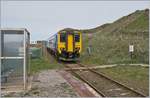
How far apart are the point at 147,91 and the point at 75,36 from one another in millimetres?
17495

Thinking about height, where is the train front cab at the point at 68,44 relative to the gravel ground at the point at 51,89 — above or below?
above

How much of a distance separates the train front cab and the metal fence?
14674mm

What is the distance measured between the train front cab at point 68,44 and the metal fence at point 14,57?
14.7 metres

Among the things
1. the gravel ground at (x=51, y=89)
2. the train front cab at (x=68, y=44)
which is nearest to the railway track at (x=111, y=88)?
the gravel ground at (x=51, y=89)

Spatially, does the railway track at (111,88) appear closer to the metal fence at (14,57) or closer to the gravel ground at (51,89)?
the gravel ground at (51,89)

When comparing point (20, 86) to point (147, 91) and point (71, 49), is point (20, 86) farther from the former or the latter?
point (71, 49)

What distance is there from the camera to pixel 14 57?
13.6 meters

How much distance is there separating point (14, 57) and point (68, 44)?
16908 millimetres

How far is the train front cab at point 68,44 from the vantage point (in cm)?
3036

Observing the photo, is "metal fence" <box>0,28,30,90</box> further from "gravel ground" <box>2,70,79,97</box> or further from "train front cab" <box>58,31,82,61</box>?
"train front cab" <box>58,31,82,61</box>

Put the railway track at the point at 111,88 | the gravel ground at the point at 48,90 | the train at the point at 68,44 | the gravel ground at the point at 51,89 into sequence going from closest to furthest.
Answer: the gravel ground at the point at 48,90 < the gravel ground at the point at 51,89 < the railway track at the point at 111,88 < the train at the point at 68,44

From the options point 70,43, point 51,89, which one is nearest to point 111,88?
point 51,89

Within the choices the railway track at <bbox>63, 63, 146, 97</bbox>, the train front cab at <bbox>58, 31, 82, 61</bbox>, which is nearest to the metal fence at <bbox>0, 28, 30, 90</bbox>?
the railway track at <bbox>63, 63, 146, 97</bbox>

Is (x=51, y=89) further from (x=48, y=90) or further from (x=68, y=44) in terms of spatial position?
(x=68, y=44)
